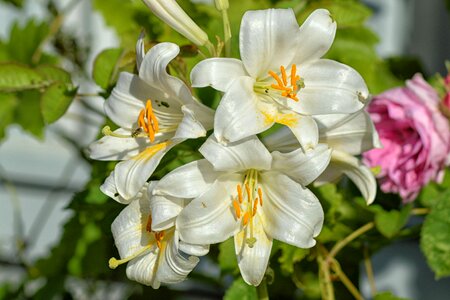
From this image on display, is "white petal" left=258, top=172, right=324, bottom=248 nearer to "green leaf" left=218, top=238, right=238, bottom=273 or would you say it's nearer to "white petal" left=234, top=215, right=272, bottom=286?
"white petal" left=234, top=215, right=272, bottom=286

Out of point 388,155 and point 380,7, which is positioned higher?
point 388,155

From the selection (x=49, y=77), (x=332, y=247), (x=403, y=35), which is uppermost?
(x=49, y=77)

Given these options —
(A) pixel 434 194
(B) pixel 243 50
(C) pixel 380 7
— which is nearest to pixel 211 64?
(B) pixel 243 50

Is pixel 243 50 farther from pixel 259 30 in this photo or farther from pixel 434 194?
pixel 434 194

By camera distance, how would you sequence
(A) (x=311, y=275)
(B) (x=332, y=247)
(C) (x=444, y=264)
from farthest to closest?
(A) (x=311, y=275)
(B) (x=332, y=247)
(C) (x=444, y=264)

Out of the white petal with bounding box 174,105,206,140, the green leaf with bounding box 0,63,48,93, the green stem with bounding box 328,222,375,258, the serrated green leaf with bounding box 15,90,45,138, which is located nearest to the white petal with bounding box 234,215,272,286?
the white petal with bounding box 174,105,206,140

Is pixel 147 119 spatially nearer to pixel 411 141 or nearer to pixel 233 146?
pixel 233 146

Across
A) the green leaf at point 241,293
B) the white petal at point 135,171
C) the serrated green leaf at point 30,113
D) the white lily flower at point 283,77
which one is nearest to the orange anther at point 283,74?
the white lily flower at point 283,77

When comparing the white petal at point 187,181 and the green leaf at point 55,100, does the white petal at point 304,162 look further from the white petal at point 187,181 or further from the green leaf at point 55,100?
the green leaf at point 55,100
